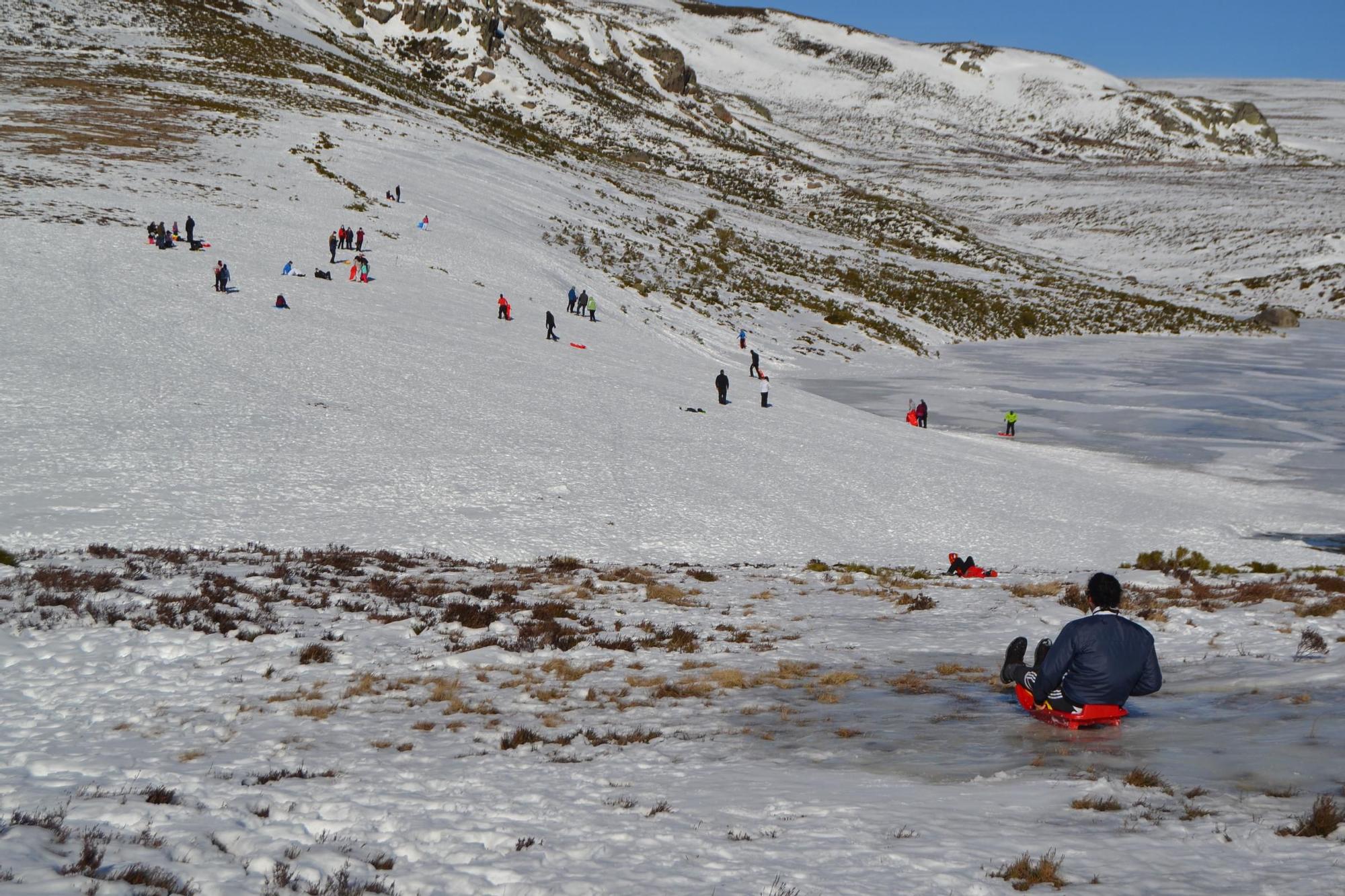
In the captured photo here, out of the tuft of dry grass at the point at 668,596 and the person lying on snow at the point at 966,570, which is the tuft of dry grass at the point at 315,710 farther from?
the person lying on snow at the point at 966,570

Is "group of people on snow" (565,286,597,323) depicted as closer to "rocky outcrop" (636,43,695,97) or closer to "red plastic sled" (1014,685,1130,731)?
"red plastic sled" (1014,685,1130,731)

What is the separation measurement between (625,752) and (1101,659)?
4.79m

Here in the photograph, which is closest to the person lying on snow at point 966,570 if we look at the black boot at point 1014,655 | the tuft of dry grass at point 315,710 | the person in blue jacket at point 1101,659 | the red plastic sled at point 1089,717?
the black boot at point 1014,655

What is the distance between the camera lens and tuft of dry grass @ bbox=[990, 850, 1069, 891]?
6301 mm

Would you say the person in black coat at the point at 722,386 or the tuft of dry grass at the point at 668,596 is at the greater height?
the person in black coat at the point at 722,386

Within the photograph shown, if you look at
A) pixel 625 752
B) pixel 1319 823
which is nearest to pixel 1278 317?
pixel 1319 823

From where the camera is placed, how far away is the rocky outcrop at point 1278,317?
298ft

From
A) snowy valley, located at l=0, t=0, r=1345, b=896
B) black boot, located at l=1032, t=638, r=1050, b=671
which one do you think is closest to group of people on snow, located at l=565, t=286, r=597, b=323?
snowy valley, located at l=0, t=0, r=1345, b=896

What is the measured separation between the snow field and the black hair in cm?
130

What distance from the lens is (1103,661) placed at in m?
9.23

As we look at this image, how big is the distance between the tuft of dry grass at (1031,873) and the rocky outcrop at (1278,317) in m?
102

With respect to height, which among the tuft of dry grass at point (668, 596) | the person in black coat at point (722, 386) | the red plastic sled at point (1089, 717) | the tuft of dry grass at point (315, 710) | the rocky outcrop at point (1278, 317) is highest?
the rocky outcrop at point (1278, 317)

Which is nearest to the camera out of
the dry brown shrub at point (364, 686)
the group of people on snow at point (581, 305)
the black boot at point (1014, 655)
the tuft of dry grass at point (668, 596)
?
the black boot at point (1014, 655)

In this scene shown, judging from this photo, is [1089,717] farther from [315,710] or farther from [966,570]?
[966,570]
